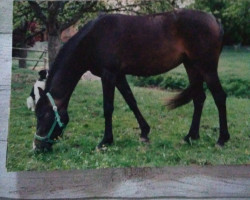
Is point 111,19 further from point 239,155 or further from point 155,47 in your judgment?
point 239,155

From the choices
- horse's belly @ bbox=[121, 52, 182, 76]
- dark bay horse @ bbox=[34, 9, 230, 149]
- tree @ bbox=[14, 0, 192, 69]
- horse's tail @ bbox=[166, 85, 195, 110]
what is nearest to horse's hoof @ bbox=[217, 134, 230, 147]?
dark bay horse @ bbox=[34, 9, 230, 149]

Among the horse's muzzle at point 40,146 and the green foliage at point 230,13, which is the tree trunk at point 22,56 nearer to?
the horse's muzzle at point 40,146

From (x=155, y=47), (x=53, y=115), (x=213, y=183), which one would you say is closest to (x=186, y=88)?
(x=155, y=47)

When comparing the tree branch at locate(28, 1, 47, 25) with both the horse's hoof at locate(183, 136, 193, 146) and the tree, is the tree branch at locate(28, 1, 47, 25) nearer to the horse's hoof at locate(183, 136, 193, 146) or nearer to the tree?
the tree

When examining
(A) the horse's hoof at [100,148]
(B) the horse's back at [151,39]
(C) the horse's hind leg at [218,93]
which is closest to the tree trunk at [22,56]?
(B) the horse's back at [151,39]

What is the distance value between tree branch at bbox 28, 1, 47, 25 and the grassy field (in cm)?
14

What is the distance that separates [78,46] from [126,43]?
0.13 meters

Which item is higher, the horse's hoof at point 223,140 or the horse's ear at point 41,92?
the horse's ear at point 41,92

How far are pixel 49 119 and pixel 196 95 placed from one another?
418mm

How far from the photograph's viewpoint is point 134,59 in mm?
1214

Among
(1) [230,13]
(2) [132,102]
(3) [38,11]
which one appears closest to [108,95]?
(2) [132,102]

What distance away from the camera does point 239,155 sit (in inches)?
47.0

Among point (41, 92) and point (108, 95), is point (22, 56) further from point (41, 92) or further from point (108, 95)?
point (108, 95)

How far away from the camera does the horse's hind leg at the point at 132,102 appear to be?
1.20m
